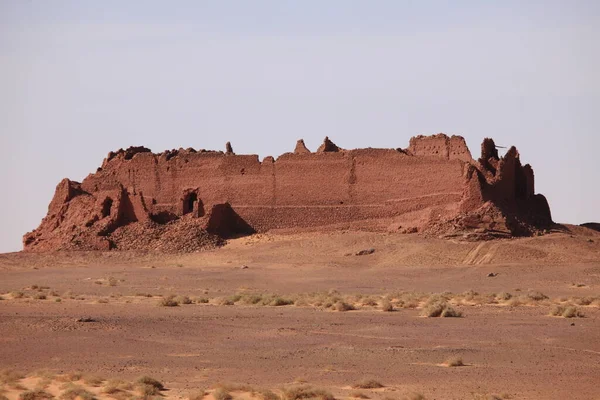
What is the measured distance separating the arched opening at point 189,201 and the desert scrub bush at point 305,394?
3603 cm

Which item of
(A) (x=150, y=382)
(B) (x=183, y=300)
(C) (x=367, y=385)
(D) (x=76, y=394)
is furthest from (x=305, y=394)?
(B) (x=183, y=300)

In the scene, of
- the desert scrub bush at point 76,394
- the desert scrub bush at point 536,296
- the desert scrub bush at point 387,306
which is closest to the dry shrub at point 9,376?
the desert scrub bush at point 76,394

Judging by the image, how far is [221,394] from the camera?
17609 mm

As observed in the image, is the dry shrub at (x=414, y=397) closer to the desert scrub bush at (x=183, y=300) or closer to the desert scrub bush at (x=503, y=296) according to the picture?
the desert scrub bush at (x=183, y=300)

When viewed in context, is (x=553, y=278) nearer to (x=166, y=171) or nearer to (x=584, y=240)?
(x=584, y=240)

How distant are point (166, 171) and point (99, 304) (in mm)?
21216

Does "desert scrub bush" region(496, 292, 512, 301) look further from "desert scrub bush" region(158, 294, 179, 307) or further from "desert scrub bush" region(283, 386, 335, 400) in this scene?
"desert scrub bush" region(283, 386, 335, 400)

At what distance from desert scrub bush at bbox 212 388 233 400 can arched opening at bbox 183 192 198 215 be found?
35.8 metres

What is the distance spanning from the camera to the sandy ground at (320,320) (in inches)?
810

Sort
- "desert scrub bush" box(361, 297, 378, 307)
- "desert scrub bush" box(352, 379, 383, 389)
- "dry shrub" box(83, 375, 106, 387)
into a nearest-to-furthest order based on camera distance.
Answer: "dry shrub" box(83, 375, 106, 387) → "desert scrub bush" box(352, 379, 383, 389) → "desert scrub bush" box(361, 297, 378, 307)

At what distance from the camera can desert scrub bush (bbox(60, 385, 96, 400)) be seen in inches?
685

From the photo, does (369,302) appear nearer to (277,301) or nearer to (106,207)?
(277,301)

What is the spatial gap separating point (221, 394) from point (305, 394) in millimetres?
1375

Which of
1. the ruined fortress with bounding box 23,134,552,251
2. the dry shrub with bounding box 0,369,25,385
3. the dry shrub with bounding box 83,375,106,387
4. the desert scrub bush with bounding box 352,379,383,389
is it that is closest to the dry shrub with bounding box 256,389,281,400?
the desert scrub bush with bounding box 352,379,383,389
